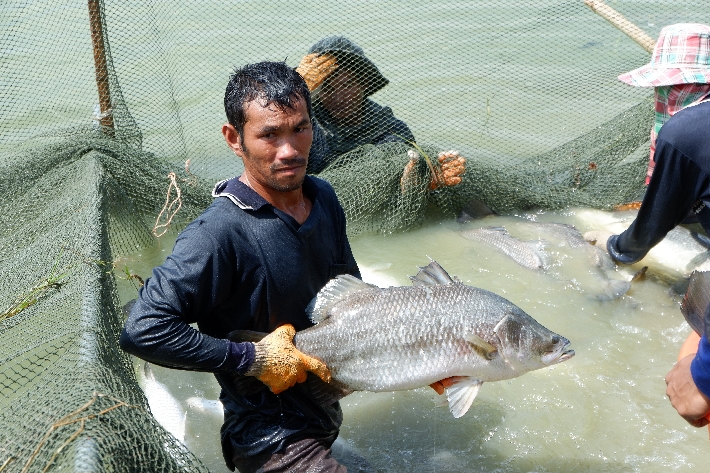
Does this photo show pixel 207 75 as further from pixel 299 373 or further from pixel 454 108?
pixel 299 373

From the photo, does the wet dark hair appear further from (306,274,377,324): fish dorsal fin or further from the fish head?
the fish head

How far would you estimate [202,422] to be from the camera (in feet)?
14.6

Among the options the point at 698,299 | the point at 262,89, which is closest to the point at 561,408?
the point at 698,299

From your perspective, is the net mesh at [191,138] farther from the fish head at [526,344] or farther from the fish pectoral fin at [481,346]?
the fish head at [526,344]

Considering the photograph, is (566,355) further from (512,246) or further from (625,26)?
(625,26)

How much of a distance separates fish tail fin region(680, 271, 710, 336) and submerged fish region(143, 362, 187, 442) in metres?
2.83

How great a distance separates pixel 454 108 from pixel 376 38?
2.48 metres

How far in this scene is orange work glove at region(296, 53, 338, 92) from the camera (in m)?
6.42

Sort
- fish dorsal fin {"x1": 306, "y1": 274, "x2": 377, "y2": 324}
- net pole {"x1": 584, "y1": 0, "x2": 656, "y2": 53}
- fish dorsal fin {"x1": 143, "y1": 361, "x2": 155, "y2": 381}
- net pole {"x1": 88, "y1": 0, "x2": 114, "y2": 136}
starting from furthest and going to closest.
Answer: net pole {"x1": 584, "y1": 0, "x2": 656, "y2": 53}, net pole {"x1": 88, "y1": 0, "x2": 114, "y2": 136}, fish dorsal fin {"x1": 143, "y1": 361, "x2": 155, "y2": 381}, fish dorsal fin {"x1": 306, "y1": 274, "x2": 377, "y2": 324}

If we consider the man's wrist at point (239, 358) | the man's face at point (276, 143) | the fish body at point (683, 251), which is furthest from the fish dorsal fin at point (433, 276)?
the fish body at point (683, 251)

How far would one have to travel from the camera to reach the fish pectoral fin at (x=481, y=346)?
3.15m

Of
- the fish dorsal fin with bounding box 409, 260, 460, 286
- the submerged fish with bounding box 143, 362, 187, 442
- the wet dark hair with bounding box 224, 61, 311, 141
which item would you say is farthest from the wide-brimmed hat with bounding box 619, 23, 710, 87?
the submerged fish with bounding box 143, 362, 187, 442

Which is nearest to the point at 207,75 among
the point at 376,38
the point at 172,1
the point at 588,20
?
the point at 172,1

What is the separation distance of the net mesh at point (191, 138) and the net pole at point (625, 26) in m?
0.49
